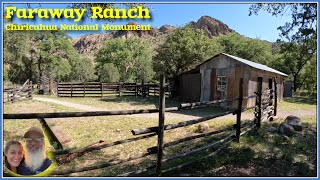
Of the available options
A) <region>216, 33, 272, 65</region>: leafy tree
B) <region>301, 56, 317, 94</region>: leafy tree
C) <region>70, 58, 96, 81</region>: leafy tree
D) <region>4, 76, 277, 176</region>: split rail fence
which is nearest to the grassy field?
<region>4, 76, 277, 176</region>: split rail fence

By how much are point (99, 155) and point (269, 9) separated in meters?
5.69

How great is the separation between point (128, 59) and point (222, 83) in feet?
149

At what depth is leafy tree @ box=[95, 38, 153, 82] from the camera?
56344 millimetres

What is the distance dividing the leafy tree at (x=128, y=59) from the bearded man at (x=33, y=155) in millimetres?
49986

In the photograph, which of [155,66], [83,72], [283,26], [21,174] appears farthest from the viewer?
[83,72]

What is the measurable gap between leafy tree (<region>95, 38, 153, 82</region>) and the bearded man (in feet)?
164

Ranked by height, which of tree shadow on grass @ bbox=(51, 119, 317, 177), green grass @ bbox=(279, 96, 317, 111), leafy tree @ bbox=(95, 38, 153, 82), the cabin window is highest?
leafy tree @ bbox=(95, 38, 153, 82)

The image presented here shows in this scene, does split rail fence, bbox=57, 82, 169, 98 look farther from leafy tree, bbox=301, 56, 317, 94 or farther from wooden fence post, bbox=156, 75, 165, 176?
wooden fence post, bbox=156, 75, 165, 176

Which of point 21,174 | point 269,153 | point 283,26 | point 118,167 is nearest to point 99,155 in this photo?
point 118,167

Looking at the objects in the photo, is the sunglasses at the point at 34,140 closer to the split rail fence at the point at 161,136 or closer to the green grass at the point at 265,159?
the split rail fence at the point at 161,136

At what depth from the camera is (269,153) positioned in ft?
23.6

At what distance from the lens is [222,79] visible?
1878 centimetres

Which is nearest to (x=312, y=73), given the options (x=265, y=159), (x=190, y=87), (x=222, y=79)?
(x=265, y=159)

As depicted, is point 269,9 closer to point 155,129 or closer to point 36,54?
point 155,129
